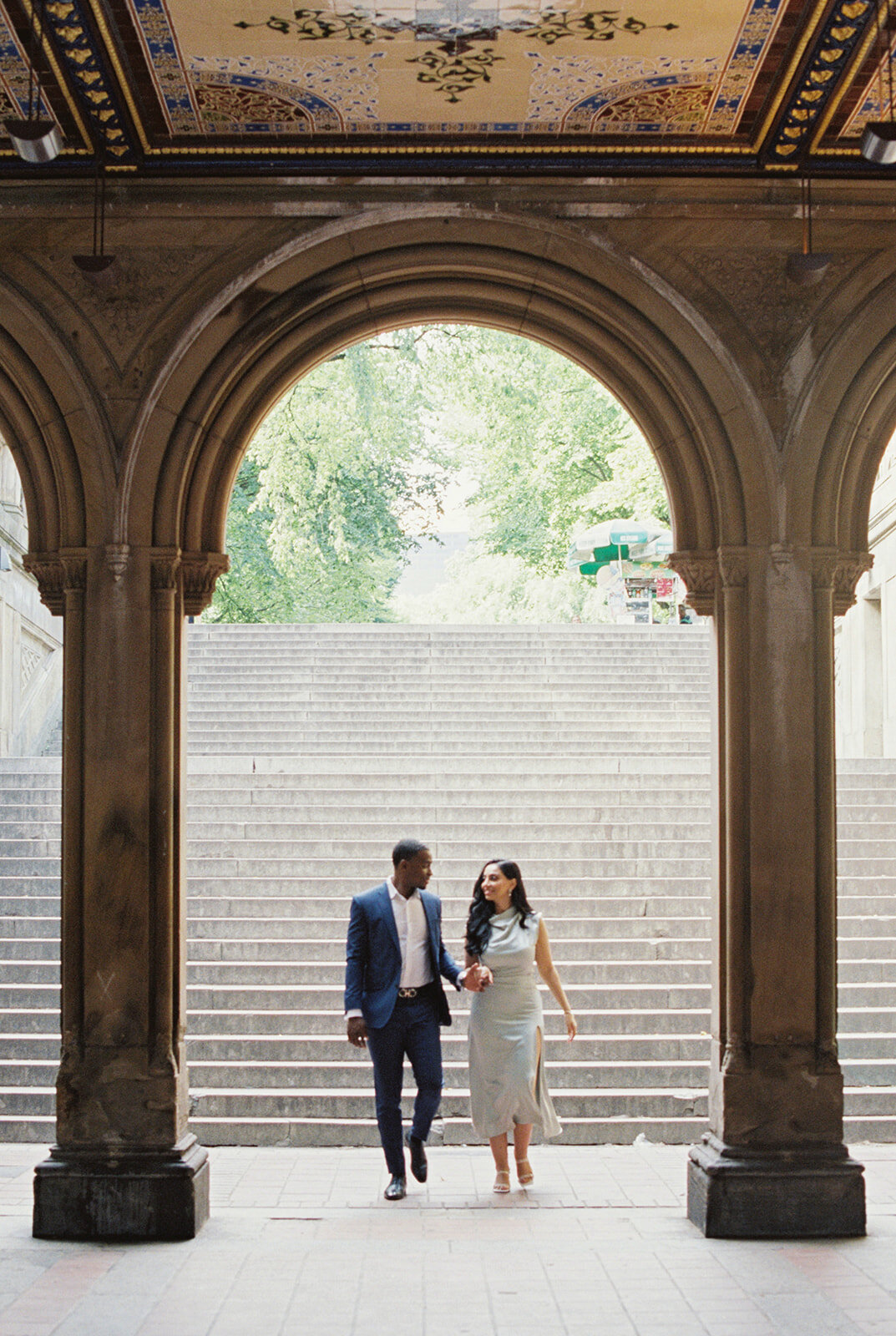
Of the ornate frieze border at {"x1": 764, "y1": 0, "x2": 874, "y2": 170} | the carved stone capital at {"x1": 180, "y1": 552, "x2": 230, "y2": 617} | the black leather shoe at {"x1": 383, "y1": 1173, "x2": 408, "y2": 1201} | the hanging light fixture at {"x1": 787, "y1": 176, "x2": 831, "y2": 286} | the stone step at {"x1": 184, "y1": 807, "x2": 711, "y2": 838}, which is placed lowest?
the black leather shoe at {"x1": 383, "y1": 1173, "x2": 408, "y2": 1201}

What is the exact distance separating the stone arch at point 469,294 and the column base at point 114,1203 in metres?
2.62

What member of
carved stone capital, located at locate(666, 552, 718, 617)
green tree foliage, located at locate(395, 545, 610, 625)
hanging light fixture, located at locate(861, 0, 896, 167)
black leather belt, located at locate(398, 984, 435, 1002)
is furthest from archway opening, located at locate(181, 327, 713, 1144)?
green tree foliage, located at locate(395, 545, 610, 625)

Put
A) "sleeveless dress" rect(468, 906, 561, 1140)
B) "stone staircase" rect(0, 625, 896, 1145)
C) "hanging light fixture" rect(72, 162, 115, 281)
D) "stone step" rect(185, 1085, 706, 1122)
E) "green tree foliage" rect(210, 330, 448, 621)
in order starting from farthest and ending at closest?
1. "green tree foliage" rect(210, 330, 448, 621)
2. "stone staircase" rect(0, 625, 896, 1145)
3. "stone step" rect(185, 1085, 706, 1122)
4. "sleeveless dress" rect(468, 906, 561, 1140)
5. "hanging light fixture" rect(72, 162, 115, 281)

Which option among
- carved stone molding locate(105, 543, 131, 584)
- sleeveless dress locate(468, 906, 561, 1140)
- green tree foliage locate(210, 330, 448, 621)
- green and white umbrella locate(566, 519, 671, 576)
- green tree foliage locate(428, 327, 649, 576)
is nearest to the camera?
carved stone molding locate(105, 543, 131, 584)

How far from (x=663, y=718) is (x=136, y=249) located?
8666 millimetres

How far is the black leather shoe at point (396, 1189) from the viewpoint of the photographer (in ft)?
20.8

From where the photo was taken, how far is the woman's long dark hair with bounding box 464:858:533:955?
648 centimetres

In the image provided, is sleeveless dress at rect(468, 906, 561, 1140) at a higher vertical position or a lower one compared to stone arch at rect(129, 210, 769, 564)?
lower

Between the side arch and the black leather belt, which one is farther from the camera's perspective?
the black leather belt

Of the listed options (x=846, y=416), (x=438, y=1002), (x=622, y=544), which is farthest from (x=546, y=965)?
(x=622, y=544)

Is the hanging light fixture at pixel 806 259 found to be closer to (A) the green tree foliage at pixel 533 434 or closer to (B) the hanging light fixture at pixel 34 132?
(B) the hanging light fixture at pixel 34 132

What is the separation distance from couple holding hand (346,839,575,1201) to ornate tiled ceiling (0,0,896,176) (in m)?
3.05

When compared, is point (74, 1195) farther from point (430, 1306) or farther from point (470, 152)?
Result: point (470, 152)

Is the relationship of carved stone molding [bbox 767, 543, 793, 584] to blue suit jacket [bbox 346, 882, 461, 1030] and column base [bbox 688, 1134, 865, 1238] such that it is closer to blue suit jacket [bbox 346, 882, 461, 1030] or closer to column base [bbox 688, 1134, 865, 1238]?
blue suit jacket [bbox 346, 882, 461, 1030]
